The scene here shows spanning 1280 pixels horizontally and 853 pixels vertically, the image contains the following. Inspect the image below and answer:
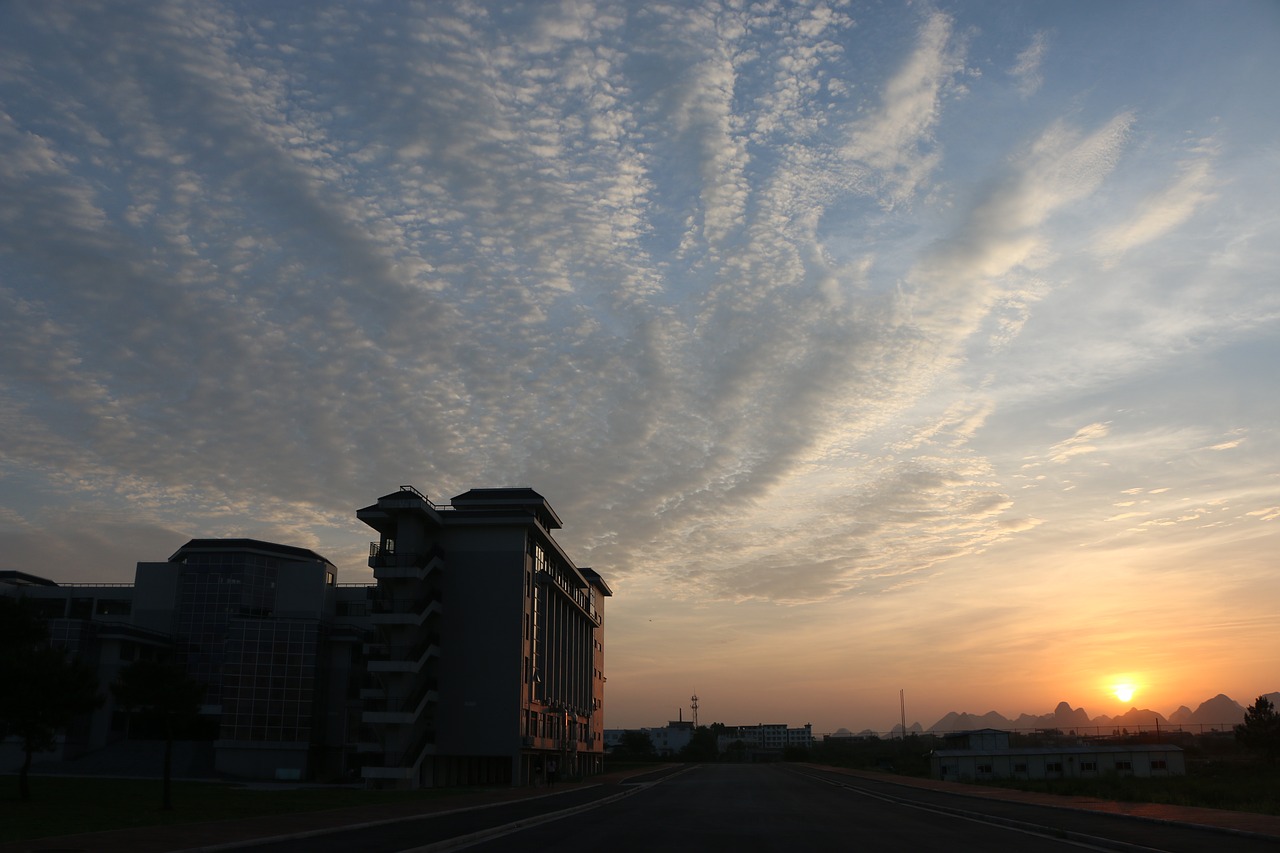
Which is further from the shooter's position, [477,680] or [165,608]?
[165,608]

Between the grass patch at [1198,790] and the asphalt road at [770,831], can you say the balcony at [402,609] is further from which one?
the grass patch at [1198,790]

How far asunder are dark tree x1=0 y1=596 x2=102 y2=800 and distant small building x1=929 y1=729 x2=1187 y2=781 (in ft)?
224

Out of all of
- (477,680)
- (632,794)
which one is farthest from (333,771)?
(632,794)

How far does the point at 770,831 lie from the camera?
1026 inches

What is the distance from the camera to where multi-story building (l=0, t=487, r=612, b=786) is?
65.0 meters

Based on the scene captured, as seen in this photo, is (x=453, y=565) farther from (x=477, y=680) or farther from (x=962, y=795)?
(x=962, y=795)

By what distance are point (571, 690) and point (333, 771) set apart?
24495 millimetres

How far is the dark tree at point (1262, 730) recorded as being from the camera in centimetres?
6706

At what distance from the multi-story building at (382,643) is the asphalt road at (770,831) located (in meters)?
27.2

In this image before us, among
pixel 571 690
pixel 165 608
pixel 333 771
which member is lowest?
pixel 333 771

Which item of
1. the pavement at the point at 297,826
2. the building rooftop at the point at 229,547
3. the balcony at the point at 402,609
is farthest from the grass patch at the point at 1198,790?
the building rooftop at the point at 229,547

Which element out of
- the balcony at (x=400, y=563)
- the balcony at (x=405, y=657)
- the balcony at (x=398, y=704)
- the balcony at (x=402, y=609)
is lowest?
the balcony at (x=398, y=704)

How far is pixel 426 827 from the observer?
87.2ft

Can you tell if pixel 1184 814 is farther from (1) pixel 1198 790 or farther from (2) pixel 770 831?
(2) pixel 770 831
